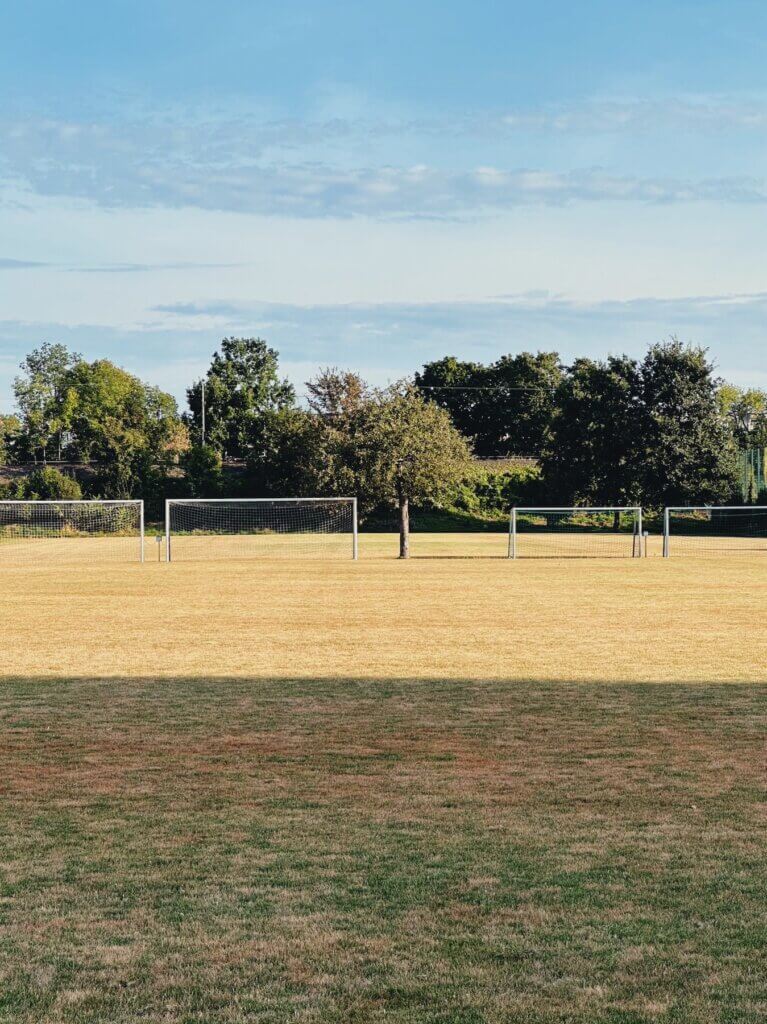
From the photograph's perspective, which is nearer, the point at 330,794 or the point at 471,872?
the point at 471,872

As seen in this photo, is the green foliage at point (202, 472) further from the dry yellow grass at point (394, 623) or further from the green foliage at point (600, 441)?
the dry yellow grass at point (394, 623)

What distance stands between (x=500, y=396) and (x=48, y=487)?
141ft

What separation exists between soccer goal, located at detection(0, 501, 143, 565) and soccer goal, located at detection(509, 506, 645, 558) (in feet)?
53.7

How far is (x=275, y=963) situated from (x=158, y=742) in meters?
5.31

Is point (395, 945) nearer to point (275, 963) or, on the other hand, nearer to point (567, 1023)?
point (275, 963)

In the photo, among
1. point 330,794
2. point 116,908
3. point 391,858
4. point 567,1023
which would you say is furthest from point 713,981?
point 330,794

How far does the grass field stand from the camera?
187 inches

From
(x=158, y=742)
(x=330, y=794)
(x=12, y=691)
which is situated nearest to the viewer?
(x=330, y=794)

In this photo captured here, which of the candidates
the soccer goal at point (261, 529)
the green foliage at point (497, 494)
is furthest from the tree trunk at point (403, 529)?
the green foliage at point (497, 494)

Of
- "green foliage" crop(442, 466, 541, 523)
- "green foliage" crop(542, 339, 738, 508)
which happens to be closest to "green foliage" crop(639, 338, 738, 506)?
"green foliage" crop(542, 339, 738, 508)

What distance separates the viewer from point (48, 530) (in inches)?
2443

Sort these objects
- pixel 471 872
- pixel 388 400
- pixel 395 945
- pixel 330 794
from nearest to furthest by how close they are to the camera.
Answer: pixel 395 945 < pixel 471 872 < pixel 330 794 < pixel 388 400

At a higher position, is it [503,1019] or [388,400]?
[388,400]

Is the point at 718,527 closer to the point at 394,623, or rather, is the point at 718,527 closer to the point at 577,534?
the point at 577,534
